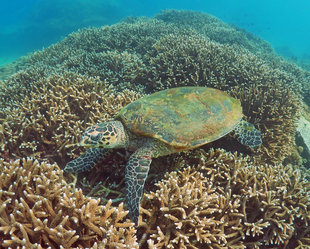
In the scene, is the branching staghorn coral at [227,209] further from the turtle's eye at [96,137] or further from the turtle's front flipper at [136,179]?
the turtle's eye at [96,137]

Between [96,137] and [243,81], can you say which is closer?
[96,137]

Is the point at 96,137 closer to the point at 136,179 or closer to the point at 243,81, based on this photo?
the point at 136,179

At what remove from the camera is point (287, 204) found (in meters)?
2.71

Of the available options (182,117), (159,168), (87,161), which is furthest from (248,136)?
(87,161)

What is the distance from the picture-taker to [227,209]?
2.49m

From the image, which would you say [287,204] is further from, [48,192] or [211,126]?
[48,192]

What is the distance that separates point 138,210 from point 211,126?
1756 mm

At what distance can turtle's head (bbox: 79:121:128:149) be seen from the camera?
262 centimetres

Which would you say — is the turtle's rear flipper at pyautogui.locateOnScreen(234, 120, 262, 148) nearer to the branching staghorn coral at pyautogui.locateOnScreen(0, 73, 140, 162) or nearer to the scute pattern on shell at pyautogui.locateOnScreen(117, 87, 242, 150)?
the scute pattern on shell at pyautogui.locateOnScreen(117, 87, 242, 150)

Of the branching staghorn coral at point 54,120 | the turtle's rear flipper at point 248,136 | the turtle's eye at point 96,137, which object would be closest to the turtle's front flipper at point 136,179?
the turtle's eye at point 96,137

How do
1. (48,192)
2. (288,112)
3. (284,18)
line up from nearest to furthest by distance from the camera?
(48,192) → (288,112) → (284,18)

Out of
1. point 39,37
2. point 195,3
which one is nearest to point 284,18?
point 195,3

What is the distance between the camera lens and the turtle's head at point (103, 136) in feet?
8.58

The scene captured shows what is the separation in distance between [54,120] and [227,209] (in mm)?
3351
